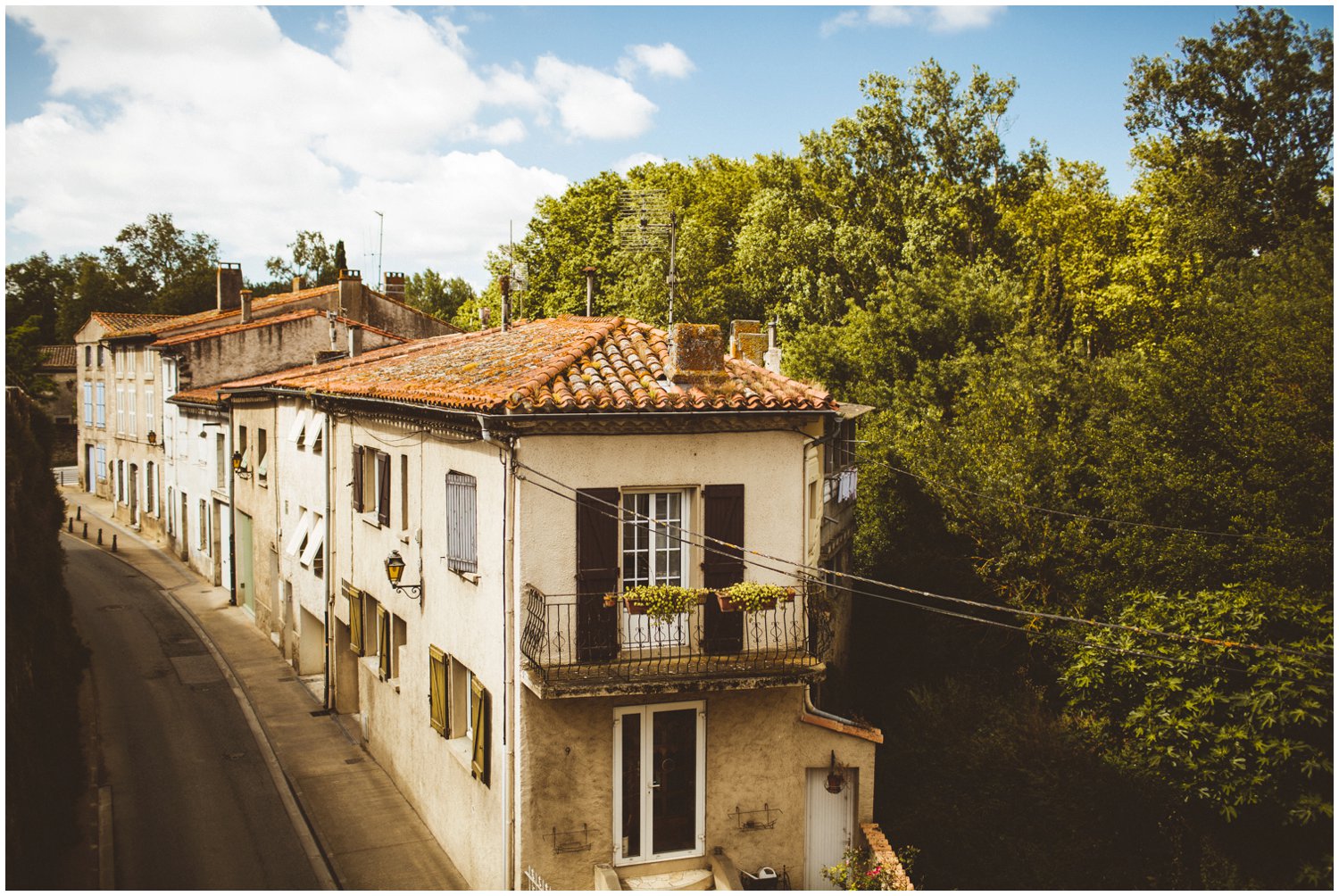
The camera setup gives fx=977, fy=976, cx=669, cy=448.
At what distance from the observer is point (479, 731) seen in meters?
13.1

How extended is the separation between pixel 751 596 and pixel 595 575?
1923mm

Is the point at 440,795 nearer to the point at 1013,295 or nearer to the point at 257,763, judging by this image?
the point at 257,763

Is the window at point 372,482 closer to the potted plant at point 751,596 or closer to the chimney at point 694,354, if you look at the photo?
the chimney at point 694,354

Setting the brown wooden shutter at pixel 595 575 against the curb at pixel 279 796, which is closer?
the brown wooden shutter at pixel 595 575

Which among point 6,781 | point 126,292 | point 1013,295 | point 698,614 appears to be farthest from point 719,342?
point 126,292

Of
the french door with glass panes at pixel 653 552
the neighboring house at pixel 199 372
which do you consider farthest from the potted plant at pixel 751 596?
the neighboring house at pixel 199 372

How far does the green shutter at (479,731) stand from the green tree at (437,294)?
84.8 m

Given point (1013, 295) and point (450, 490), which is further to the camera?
point (1013, 295)

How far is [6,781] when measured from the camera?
32.7ft

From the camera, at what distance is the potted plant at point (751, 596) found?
1184cm

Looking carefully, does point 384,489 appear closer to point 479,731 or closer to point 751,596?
point 479,731

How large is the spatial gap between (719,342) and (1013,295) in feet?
66.8

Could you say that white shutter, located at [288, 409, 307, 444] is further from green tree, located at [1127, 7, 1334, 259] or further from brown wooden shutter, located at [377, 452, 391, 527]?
green tree, located at [1127, 7, 1334, 259]

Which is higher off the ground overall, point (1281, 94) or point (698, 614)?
point (1281, 94)
